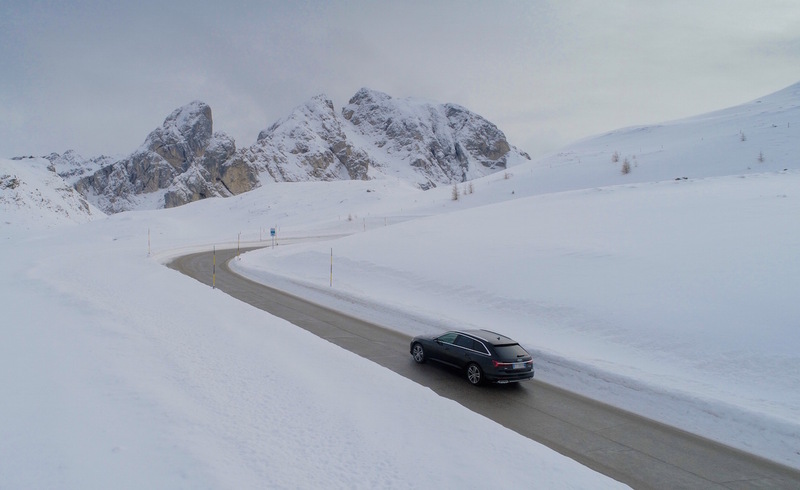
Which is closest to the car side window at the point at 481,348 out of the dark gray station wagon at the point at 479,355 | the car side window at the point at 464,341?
the dark gray station wagon at the point at 479,355

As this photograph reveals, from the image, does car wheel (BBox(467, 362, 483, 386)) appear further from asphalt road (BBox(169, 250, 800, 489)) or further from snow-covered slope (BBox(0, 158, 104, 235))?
snow-covered slope (BBox(0, 158, 104, 235))

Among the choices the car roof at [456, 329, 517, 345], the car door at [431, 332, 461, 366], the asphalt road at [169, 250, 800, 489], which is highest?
the car roof at [456, 329, 517, 345]

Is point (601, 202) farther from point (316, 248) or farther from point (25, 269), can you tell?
point (25, 269)

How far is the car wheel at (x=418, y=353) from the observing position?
463 inches

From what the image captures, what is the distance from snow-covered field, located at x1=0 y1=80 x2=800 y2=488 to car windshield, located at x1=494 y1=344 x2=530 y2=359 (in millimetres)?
1283

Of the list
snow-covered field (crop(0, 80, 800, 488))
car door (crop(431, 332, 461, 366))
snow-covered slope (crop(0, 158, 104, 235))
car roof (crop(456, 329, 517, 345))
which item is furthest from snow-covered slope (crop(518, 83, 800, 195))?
snow-covered slope (crop(0, 158, 104, 235))

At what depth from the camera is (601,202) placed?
86.8 ft

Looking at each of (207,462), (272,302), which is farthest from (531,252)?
(207,462)

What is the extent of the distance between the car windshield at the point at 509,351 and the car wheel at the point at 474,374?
608 millimetres

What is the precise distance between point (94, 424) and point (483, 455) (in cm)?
553

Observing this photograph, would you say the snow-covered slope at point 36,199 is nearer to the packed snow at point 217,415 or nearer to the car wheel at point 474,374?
the packed snow at point 217,415

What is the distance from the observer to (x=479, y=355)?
10461 mm

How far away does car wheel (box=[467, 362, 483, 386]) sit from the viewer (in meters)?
10.4

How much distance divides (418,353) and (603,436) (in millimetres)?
4983
